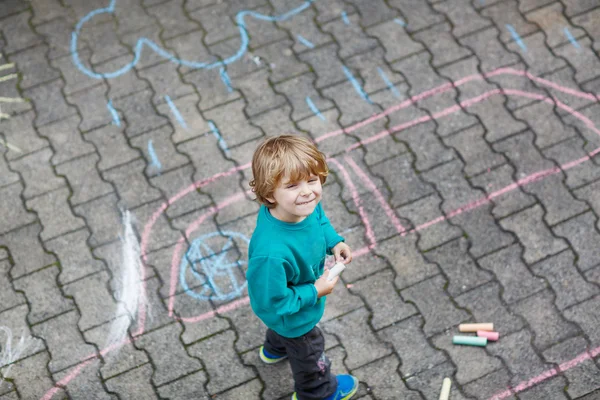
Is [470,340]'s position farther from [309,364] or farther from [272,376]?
[272,376]

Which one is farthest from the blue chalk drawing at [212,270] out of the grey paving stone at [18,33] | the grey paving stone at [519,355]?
the grey paving stone at [18,33]

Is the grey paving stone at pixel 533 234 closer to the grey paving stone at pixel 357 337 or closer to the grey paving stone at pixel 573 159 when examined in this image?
the grey paving stone at pixel 573 159

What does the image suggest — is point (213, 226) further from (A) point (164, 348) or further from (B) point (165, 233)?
(A) point (164, 348)

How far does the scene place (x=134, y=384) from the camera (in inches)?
163

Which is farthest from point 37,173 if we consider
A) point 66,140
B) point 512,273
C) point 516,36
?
point 516,36

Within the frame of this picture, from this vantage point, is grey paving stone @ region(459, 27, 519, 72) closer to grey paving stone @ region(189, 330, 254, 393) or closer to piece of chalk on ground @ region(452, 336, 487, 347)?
piece of chalk on ground @ region(452, 336, 487, 347)

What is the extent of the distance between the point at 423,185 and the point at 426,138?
1.21 ft

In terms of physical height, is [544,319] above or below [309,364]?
below

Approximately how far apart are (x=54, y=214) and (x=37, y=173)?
0.37m

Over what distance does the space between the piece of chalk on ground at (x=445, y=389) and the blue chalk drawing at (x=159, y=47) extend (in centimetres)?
268

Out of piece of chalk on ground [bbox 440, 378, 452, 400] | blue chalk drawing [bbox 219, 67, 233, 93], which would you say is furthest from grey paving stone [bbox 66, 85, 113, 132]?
piece of chalk on ground [bbox 440, 378, 452, 400]

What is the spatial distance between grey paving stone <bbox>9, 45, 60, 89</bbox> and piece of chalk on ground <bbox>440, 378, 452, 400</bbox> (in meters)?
3.34

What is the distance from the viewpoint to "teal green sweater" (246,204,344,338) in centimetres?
323

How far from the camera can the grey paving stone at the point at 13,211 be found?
4797 mm
